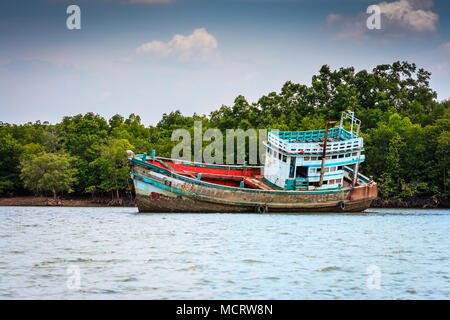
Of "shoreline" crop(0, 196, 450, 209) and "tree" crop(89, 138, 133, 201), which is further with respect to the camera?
"tree" crop(89, 138, 133, 201)

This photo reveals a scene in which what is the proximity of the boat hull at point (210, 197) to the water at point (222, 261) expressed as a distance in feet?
17.4

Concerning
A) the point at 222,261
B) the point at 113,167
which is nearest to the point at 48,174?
the point at 113,167

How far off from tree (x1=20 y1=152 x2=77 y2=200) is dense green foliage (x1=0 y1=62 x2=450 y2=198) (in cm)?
273

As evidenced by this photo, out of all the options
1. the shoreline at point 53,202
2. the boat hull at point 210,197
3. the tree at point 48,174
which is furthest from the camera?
the tree at point 48,174

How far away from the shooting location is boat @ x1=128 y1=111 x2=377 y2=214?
4397 centimetres

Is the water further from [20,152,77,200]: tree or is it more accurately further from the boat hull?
[20,152,77,200]: tree

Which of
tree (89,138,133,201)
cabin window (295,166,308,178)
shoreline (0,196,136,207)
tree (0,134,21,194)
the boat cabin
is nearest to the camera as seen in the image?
the boat cabin

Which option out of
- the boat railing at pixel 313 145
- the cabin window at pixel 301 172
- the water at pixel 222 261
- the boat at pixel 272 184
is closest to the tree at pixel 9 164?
the boat at pixel 272 184

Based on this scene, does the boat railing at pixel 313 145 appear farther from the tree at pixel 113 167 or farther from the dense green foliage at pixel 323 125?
the tree at pixel 113 167

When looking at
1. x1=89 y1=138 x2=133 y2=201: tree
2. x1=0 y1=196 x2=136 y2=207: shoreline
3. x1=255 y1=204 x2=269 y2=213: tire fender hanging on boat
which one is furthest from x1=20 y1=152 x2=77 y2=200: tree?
x1=255 y1=204 x2=269 y2=213: tire fender hanging on boat

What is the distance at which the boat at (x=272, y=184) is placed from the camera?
43969 mm
